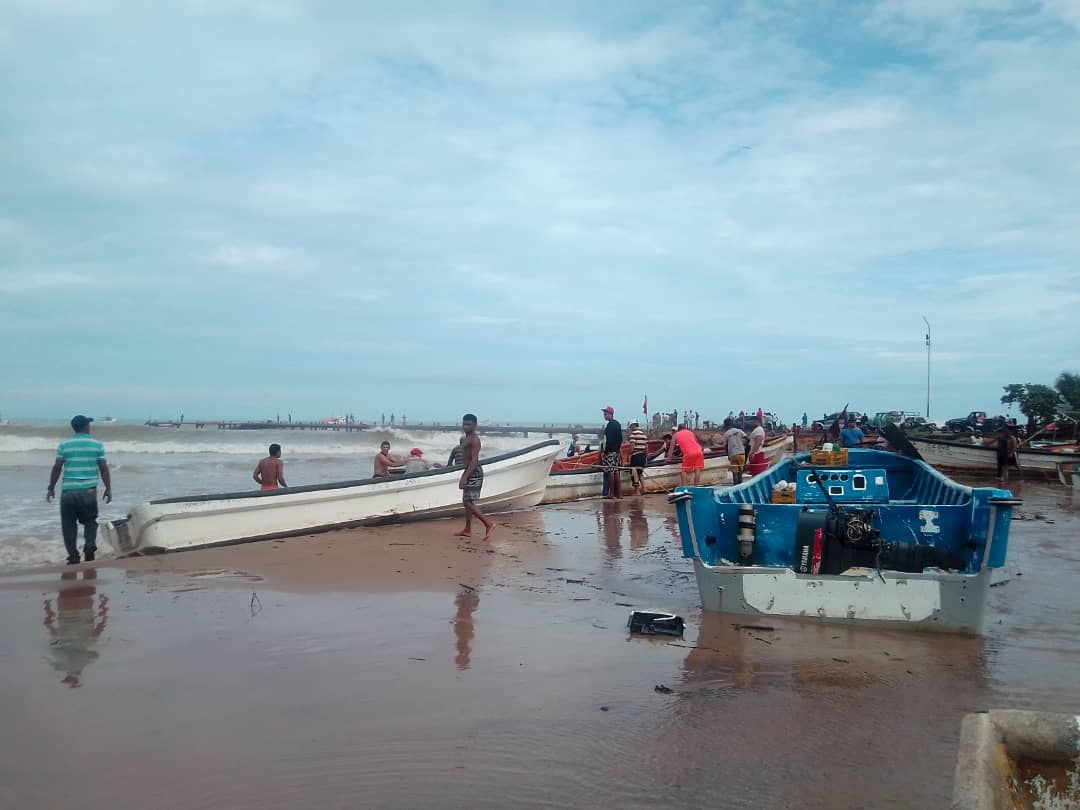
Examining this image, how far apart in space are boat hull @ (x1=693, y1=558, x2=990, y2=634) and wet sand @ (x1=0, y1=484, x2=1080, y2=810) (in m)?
0.16

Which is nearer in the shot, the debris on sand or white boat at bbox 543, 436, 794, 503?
the debris on sand

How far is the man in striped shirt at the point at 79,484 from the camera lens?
880 centimetres

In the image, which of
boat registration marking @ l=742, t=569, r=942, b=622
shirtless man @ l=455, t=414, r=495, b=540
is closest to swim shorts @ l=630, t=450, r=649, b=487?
shirtless man @ l=455, t=414, r=495, b=540

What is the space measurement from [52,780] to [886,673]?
460 cm

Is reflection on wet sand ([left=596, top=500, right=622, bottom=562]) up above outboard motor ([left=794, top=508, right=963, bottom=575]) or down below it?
below

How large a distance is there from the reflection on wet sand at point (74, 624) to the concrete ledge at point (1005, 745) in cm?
458

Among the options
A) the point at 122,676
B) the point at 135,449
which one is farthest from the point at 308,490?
the point at 135,449

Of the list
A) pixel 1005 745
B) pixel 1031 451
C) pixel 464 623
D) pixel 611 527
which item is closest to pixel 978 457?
pixel 1031 451

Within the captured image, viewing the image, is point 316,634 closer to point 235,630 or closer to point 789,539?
point 235,630

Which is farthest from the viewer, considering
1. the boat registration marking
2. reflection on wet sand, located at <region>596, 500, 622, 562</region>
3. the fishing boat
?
the fishing boat

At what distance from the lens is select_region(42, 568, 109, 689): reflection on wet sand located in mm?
5086

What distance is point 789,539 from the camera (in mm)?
6875

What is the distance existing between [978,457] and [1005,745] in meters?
23.1

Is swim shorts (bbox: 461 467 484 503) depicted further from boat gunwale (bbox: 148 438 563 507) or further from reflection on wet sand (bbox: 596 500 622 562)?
reflection on wet sand (bbox: 596 500 622 562)
